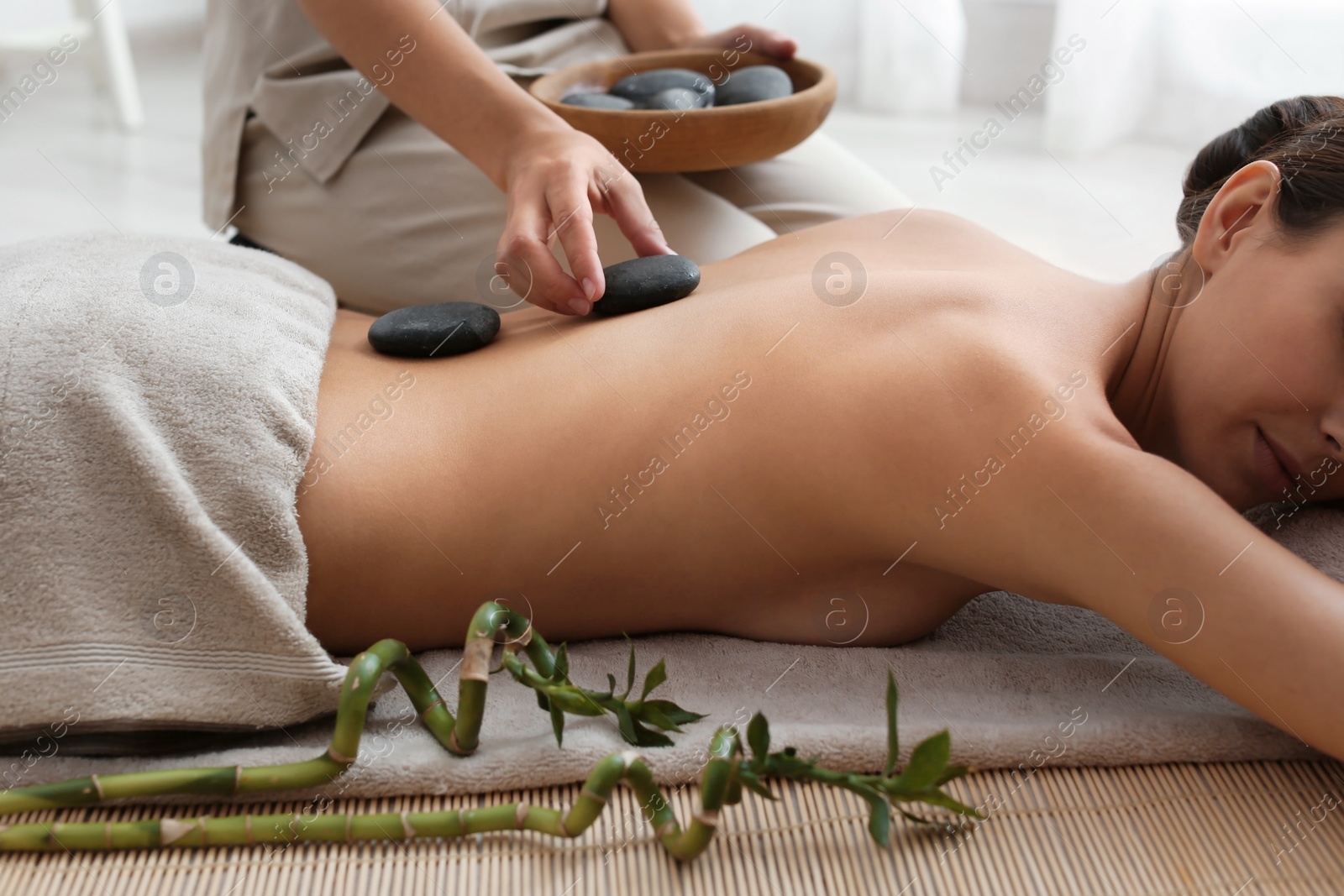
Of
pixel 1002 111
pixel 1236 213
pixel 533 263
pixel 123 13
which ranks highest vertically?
pixel 1236 213

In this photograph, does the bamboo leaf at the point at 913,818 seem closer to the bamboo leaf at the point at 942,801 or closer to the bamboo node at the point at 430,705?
the bamboo leaf at the point at 942,801

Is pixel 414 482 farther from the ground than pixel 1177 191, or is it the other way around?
pixel 414 482

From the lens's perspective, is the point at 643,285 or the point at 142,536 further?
the point at 643,285

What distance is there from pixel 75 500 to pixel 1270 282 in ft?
3.09

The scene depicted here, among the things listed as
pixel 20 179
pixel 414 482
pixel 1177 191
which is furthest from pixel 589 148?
pixel 20 179

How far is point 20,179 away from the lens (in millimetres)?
2807

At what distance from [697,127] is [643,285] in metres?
0.30

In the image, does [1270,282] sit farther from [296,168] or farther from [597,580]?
[296,168]

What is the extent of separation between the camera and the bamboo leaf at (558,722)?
0.76 meters

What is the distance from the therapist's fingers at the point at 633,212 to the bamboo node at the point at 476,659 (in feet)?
1.65

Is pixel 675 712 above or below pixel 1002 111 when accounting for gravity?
above

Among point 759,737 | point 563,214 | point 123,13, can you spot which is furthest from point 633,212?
point 123,13

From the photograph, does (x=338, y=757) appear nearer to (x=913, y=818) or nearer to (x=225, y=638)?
(x=225, y=638)

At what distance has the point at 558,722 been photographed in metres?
0.76
